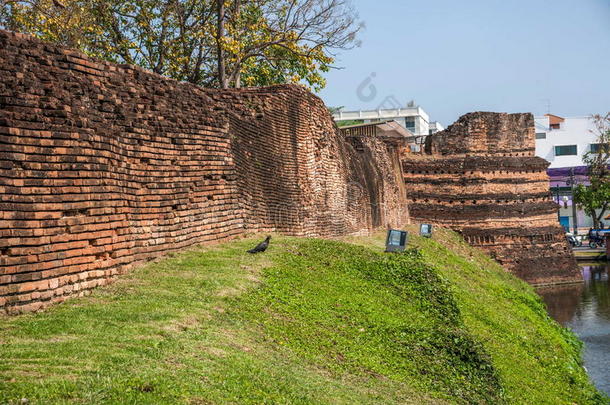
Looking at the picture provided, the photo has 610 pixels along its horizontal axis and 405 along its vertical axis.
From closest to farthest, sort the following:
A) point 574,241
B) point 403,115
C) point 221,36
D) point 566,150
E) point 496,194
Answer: point 221,36
point 496,194
point 574,241
point 566,150
point 403,115

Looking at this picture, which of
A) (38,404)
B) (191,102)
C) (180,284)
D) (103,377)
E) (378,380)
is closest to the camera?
(38,404)

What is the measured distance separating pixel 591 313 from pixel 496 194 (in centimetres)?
1038

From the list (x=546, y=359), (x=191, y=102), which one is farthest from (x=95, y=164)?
(x=546, y=359)

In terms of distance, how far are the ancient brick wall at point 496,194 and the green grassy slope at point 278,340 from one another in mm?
21151

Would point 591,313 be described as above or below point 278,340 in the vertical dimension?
below

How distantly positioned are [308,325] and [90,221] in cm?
271

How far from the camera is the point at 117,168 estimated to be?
9.21 m

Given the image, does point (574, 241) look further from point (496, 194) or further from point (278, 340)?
point (278, 340)

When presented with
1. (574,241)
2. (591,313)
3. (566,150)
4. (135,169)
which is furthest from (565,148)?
(135,169)

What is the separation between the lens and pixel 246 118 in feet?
47.9

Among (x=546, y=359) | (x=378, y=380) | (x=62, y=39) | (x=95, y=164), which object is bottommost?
(x=546, y=359)

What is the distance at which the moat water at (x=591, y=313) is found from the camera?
1825cm

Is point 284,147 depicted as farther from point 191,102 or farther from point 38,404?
point 38,404

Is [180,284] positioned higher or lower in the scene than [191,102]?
lower
